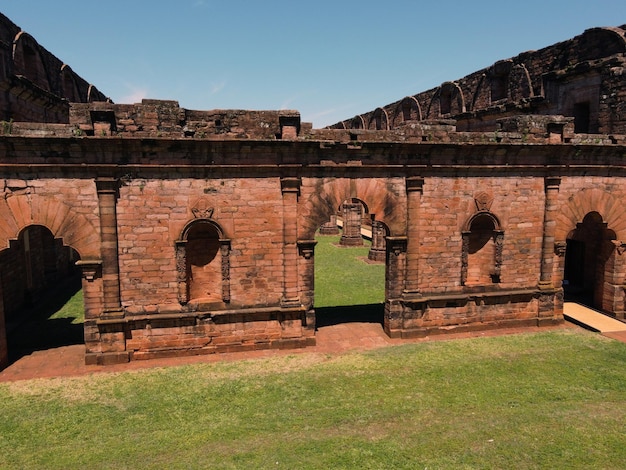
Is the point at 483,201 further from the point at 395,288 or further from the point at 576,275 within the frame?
the point at 576,275

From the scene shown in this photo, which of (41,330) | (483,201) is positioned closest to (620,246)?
(483,201)

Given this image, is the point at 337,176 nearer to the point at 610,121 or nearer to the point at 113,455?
the point at 113,455

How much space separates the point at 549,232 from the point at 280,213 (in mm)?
8231

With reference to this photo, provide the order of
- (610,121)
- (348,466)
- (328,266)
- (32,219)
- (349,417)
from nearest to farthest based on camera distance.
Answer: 1. (348,466)
2. (349,417)
3. (32,219)
4. (610,121)
5. (328,266)

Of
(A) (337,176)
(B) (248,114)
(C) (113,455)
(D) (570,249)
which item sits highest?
(B) (248,114)

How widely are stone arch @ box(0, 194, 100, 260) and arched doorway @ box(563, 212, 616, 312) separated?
47.0ft

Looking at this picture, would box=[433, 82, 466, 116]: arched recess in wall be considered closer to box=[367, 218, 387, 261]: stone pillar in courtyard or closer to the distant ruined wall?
box=[367, 218, 387, 261]: stone pillar in courtyard

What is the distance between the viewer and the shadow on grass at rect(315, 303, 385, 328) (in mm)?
13961

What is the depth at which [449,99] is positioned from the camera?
22.9 m

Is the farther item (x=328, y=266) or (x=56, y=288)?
(x=328, y=266)

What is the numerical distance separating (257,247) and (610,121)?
1288cm

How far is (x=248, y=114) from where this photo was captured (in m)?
11.0

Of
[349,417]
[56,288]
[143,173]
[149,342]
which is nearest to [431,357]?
[349,417]

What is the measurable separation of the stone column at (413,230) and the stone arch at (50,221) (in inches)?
319
